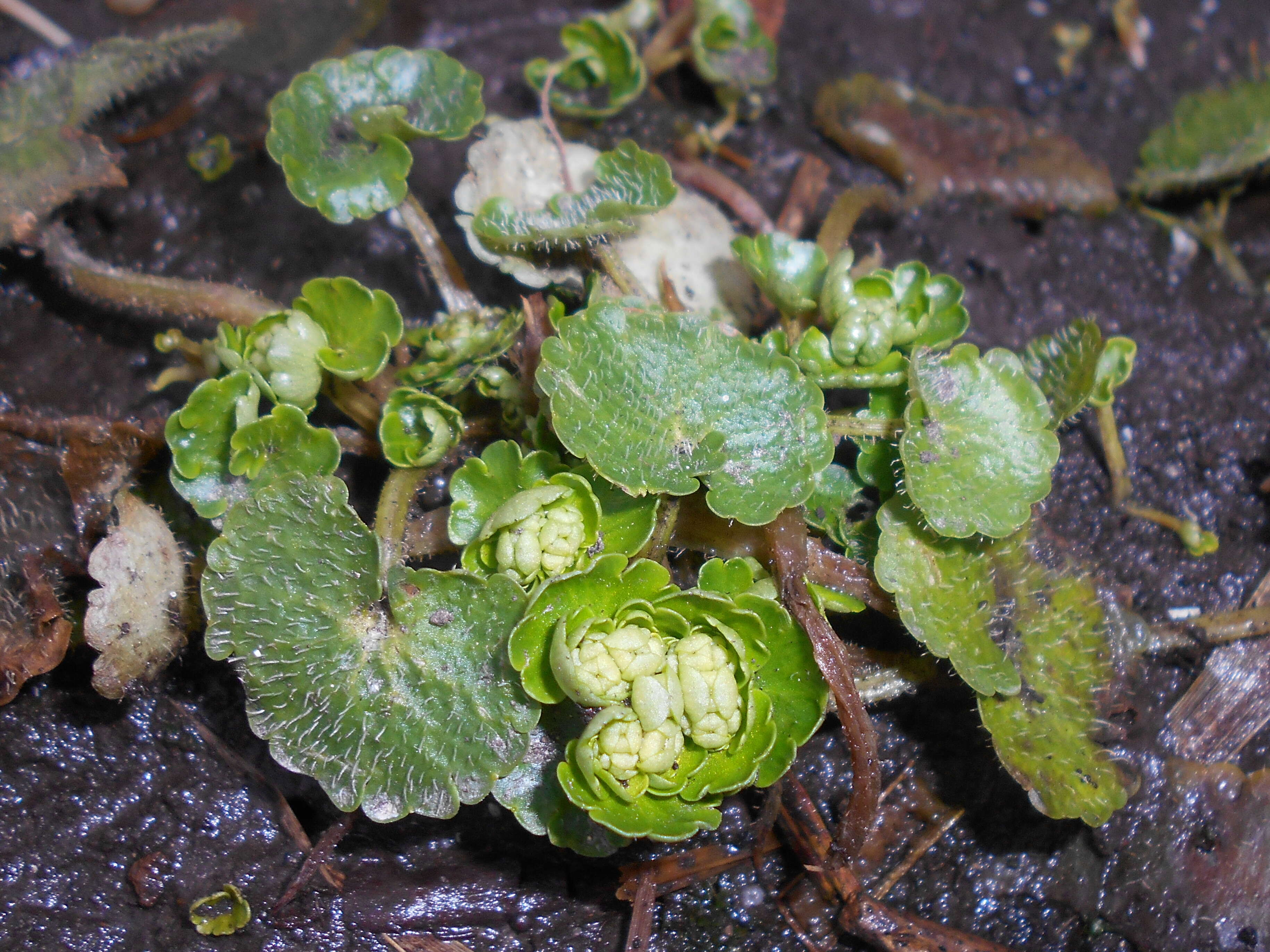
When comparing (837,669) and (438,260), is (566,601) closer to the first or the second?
(837,669)

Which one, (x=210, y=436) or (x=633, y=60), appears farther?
(x=633, y=60)

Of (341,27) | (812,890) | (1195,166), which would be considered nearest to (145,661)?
(812,890)

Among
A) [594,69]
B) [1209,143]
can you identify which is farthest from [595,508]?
→ [1209,143]

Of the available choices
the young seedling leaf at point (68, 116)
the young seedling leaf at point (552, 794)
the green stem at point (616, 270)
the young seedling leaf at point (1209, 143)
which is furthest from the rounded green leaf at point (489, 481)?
the young seedling leaf at point (1209, 143)

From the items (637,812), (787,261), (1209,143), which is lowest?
(637,812)

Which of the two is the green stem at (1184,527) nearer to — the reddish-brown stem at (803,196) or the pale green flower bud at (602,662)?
the reddish-brown stem at (803,196)
